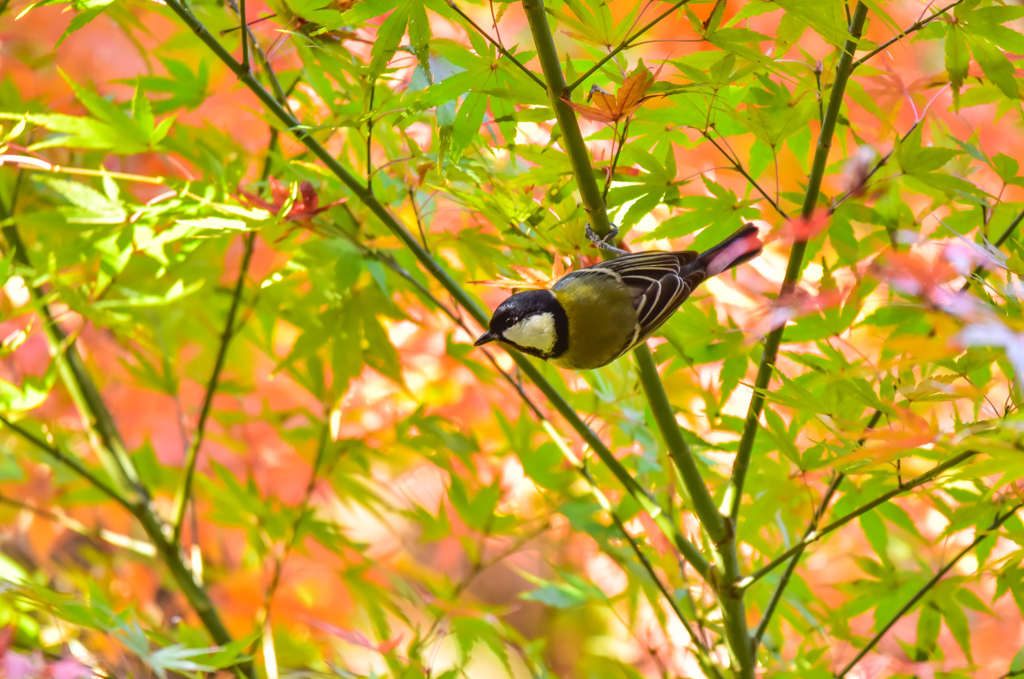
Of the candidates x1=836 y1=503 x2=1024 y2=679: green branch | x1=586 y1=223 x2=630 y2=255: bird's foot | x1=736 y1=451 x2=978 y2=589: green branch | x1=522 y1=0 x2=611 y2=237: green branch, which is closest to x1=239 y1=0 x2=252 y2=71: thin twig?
x1=522 y1=0 x2=611 y2=237: green branch

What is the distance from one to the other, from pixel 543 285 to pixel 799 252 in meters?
0.32

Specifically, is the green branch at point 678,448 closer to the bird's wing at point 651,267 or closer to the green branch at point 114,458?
the bird's wing at point 651,267

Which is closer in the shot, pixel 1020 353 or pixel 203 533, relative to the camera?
pixel 1020 353

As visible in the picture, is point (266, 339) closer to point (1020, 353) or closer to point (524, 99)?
point (524, 99)

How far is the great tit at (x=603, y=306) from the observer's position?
3.77 ft

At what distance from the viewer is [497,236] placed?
1121mm

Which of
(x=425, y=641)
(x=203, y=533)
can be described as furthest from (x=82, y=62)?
(x=425, y=641)

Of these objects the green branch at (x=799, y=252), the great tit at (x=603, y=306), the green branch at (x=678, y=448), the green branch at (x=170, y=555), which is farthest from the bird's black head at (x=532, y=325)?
the green branch at (x=170, y=555)

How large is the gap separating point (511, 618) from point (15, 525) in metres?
1.80

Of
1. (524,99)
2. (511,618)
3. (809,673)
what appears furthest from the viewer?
(511,618)

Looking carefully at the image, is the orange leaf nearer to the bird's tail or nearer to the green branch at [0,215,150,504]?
the bird's tail

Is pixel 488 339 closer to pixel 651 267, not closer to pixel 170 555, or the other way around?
pixel 651 267

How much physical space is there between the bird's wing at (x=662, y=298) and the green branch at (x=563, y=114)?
27 cm

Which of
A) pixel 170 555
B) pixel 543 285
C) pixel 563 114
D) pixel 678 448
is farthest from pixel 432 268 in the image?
pixel 170 555
